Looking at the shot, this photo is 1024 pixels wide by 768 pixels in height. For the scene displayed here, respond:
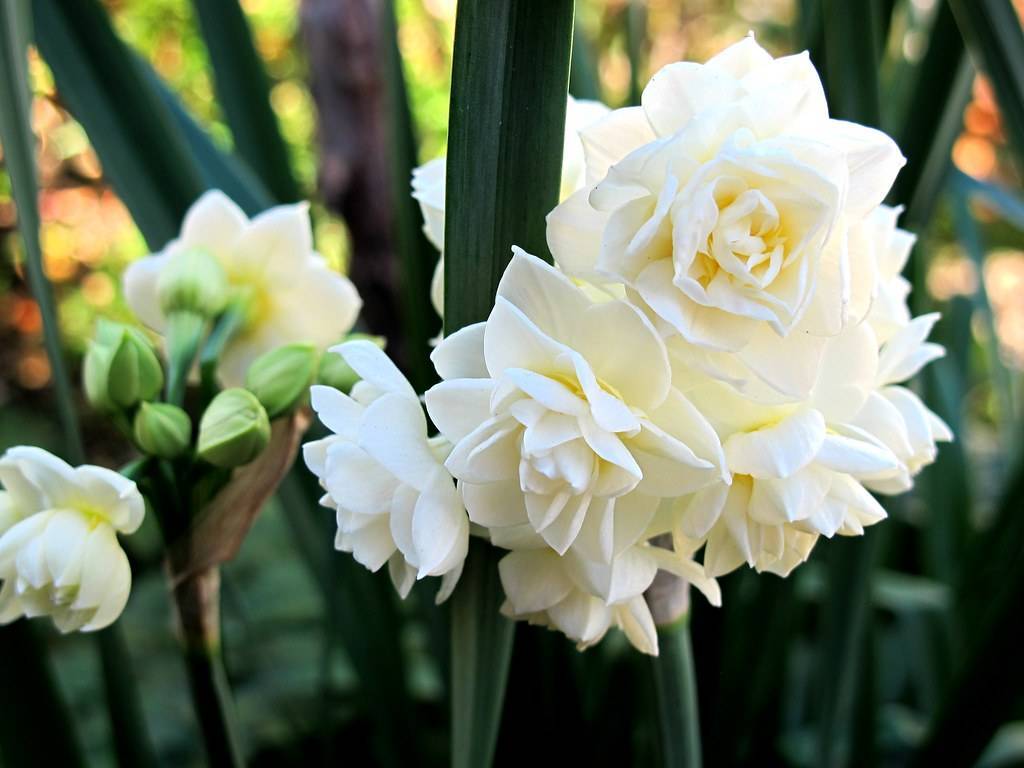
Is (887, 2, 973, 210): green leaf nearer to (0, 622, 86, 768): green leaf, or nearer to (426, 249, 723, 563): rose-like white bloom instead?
(426, 249, 723, 563): rose-like white bloom

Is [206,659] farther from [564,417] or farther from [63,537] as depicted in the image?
[564,417]

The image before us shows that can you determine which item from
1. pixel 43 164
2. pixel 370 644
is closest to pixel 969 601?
pixel 370 644

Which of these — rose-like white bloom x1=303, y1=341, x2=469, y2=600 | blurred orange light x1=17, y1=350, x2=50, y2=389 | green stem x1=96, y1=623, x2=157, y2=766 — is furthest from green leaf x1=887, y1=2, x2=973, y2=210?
blurred orange light x1=17, y1=350, x2=50, y2=389

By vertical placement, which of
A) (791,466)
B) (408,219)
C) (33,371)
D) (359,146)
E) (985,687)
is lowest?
(33,371)

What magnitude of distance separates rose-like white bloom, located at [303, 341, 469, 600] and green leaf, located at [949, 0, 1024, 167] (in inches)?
10.7

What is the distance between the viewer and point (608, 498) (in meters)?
0.27

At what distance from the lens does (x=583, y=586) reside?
29 cm

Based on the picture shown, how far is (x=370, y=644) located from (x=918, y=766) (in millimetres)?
346

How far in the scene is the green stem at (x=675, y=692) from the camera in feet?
1.18

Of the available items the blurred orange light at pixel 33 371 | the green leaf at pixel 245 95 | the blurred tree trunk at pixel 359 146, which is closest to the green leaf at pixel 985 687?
the green leaf at pixel 245 95

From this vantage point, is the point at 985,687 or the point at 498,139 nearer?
the point at 498,139

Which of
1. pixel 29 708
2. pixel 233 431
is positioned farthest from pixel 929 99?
pixel 29 708

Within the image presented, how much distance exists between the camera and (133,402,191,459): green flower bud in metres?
0.35

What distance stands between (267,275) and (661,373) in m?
0.27
